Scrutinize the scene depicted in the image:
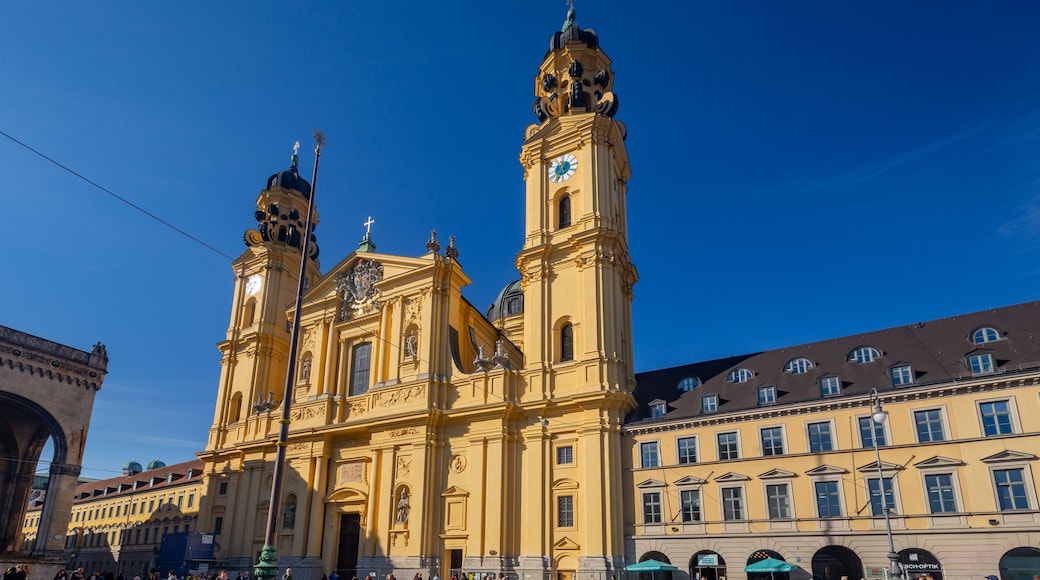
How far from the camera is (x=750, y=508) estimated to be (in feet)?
95.8

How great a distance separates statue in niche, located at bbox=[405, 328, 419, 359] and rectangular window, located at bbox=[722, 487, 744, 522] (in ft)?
61.0

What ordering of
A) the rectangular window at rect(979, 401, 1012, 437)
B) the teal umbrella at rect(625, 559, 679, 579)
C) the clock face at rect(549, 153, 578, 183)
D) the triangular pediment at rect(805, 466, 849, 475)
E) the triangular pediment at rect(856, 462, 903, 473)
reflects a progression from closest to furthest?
the rectangular window at rect(979, 401, 1012, 437), the triangular pediment at rect(856, 462, 903, 473), the triangular pediment at rect(805, 466, 849, 475), the teal umbrella at rect(625, 559, 679, 579), the clock face at rect(549, 153, 578, 183)

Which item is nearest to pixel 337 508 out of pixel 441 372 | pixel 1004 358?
pixel 441 372

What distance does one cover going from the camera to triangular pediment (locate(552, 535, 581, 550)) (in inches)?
1257

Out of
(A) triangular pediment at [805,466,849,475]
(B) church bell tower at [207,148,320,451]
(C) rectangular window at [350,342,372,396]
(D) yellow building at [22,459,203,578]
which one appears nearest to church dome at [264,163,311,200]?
(B) church bell tower at [207,148,320,451]

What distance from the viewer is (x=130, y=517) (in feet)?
216

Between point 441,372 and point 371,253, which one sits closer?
point 441,372

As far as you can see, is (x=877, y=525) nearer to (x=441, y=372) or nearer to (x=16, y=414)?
(x=441, y=372)

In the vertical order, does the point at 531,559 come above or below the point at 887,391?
below

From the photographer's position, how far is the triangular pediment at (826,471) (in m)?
27.7

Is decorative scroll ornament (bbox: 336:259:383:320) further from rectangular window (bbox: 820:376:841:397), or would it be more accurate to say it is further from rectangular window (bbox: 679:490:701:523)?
rectangular window (bbox: 820:376:841:397)

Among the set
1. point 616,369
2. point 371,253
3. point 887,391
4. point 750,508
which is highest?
point 371,253

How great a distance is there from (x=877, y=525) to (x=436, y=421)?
70.3 feet

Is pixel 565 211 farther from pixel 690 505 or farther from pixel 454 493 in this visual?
pixel 690 505
